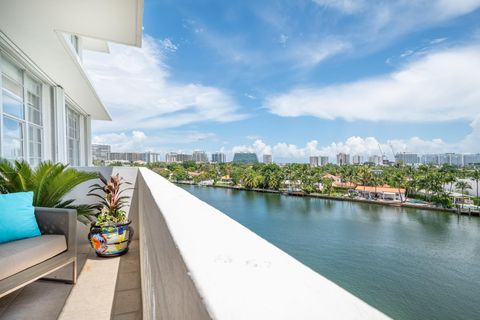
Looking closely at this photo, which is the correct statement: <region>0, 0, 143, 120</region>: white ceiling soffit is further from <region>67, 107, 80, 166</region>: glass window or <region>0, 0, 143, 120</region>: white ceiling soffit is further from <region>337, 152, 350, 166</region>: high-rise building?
<region>337, 152, 350, 166</region>: high-rise building

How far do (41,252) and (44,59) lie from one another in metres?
3.48

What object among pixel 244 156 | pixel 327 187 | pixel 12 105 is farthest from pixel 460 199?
pixel 244 156

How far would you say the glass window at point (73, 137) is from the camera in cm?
749

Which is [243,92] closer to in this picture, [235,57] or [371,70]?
[235,57]

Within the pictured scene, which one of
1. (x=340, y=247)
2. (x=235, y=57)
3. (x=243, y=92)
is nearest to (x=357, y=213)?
(x=340, y=247)

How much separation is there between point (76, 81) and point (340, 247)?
88.2 feet

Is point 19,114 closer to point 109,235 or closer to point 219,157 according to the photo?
point 109,235

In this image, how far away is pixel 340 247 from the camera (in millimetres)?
27062

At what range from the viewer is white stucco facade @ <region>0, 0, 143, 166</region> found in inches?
136

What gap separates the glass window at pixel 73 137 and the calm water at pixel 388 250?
17880 mm

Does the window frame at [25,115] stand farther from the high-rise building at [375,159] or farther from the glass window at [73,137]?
the high-rise building at [375,159]

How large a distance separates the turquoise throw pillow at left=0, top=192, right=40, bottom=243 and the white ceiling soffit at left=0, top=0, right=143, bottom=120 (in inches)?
83.7

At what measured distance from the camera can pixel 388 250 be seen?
1065 inches

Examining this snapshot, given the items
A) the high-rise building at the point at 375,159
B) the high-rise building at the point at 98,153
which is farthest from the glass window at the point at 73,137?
the high-rise building at the point at 375,159
